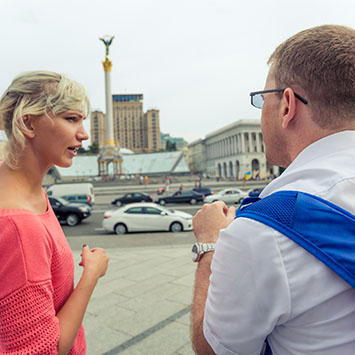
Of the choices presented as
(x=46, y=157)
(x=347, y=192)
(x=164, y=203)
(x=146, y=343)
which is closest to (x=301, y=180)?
(x=347, y=192)

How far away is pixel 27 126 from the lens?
1465mm

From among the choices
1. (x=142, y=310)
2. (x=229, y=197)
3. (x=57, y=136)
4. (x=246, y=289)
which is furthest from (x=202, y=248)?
(x=229, y=197)

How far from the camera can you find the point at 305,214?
3.15ft

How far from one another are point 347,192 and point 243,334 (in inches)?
22.1

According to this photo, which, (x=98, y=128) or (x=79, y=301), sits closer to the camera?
(x=79, y=301)

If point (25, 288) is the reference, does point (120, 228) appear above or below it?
below

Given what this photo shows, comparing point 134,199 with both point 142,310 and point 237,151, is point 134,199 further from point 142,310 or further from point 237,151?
point 237,151

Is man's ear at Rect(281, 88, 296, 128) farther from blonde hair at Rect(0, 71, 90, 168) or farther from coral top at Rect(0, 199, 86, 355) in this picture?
coral top at Rect(0, 199, 86, 355)

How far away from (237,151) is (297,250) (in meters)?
97.3

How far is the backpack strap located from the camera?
3.06 feet

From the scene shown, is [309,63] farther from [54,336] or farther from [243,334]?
[54,336]

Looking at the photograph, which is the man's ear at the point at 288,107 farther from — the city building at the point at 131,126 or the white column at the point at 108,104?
the city building at the point at 131,126

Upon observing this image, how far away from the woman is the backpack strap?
2.83 feet

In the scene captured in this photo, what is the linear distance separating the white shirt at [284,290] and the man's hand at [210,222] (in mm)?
437
